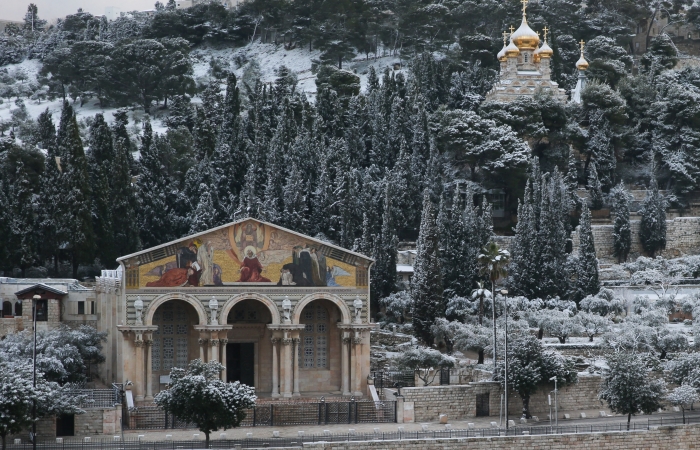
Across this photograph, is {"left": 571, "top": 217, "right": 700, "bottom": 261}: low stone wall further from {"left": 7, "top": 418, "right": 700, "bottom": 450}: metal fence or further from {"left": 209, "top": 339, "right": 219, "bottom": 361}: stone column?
{"left": 209, "top": 339, "right": 219, "bottom": 361}: stone column

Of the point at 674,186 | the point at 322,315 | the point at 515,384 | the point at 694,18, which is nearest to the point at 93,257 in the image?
the point at 322,315

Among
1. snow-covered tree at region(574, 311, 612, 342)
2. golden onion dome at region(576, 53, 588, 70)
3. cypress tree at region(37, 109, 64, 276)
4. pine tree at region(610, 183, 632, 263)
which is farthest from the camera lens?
golden onion dome at region(576, 53, 588, 70)

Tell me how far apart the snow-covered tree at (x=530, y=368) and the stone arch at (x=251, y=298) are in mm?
10797

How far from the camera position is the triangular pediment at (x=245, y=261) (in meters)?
58.3

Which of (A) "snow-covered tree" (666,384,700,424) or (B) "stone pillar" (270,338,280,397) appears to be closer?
(A) "snow-covered tree" (666,384,700,424)

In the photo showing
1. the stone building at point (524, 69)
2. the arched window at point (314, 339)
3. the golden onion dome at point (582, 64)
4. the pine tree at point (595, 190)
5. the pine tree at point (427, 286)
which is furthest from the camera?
the golden onion dome at point (582, 64)

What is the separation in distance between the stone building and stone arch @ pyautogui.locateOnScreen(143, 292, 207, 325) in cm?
4503

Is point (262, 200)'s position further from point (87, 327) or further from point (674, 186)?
point (674, 186)

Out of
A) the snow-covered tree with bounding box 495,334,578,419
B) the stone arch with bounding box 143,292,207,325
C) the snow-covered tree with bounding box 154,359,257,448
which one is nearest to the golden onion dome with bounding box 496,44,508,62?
the snow-covered tree with bounding box 495,334,578,419

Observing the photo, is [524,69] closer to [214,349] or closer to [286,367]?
[286,367]

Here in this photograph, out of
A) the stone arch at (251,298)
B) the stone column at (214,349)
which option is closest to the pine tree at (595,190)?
the stone arch at (251,298)

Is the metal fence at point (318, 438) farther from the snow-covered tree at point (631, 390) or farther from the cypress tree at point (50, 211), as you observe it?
the cypress tree at point (50, 211)

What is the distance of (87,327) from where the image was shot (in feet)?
206

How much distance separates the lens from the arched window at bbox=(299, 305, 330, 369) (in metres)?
62.5
